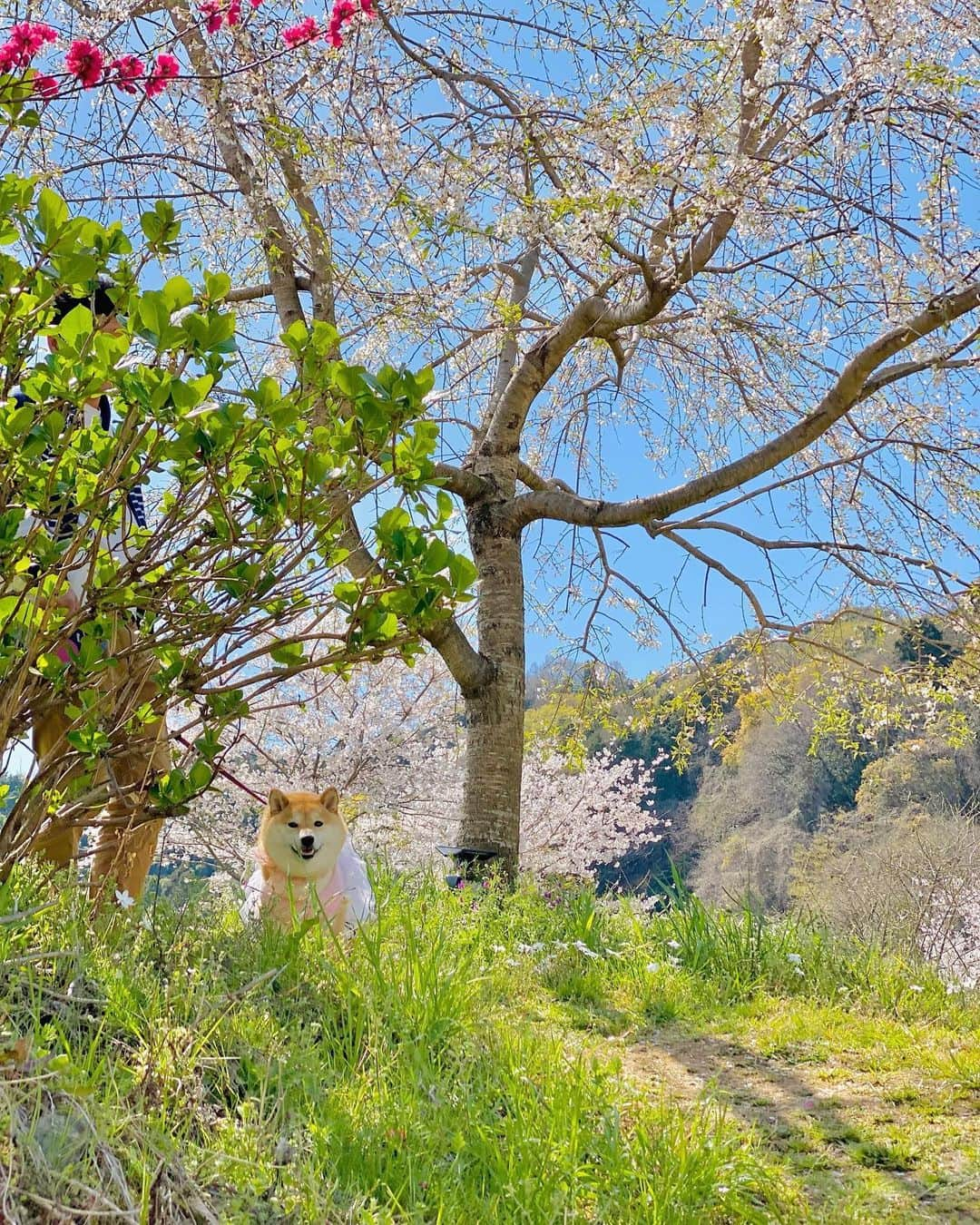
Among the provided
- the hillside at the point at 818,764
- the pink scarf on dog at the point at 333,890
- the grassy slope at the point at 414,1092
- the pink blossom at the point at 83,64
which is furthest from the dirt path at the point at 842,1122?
the pink blossom at the point at 83,64

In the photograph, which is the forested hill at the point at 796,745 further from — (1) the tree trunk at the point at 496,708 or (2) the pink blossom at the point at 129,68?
(2) the pink blossom at the point at 129,68

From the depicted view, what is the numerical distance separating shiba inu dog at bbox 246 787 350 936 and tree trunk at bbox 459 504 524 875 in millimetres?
3107

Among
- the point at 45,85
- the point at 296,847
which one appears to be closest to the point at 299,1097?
the point at 296,847

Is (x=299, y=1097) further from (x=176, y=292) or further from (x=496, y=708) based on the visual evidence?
(x=496, y=708)

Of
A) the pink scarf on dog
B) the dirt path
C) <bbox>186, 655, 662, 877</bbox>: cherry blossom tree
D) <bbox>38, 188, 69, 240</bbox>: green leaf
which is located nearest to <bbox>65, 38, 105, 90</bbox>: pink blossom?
<bbox>38, 188, 69, 240</bbox>: green leaf

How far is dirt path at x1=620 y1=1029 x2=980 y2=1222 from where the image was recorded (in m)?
2.20

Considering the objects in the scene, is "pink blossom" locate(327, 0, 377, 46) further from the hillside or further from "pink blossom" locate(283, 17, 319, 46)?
the hillside

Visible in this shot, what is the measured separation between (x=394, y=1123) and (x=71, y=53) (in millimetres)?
3216

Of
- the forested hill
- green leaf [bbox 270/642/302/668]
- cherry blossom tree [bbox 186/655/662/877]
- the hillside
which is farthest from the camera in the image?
cherry blossom tree [bbox 186/655/662/877]

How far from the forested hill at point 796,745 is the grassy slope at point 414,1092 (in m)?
1.65

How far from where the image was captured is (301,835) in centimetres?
317

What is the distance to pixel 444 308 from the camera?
5.66 meters

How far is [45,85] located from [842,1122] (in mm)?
3743

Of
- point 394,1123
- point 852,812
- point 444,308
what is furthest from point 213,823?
point 852,812
